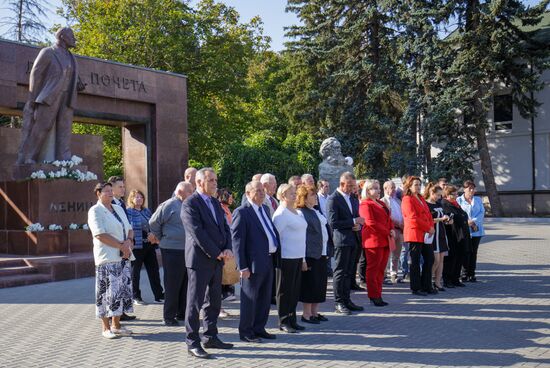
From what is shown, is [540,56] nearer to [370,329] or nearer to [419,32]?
[419,32]

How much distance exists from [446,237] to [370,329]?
3.77m

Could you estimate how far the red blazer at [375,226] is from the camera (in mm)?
8703

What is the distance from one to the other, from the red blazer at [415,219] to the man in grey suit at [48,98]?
802cm

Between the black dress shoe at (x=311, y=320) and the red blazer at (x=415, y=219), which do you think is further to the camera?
the red blazer at (x=415, y=219)

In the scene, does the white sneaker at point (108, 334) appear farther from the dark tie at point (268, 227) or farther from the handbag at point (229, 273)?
the dark tie at point (268, 227)

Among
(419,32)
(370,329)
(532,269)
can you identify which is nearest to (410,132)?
(419,32)

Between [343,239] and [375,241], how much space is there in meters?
0.59

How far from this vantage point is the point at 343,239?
8.36 metres

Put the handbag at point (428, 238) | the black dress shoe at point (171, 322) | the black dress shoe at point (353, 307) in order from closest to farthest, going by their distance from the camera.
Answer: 1. the black dress shoe at point (171, 322)
2. the black dress shoe at point (353, 307)
3. the handbag at point (428, 238)

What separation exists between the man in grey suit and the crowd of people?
5.34 m

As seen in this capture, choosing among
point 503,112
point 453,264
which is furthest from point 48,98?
point 503,112

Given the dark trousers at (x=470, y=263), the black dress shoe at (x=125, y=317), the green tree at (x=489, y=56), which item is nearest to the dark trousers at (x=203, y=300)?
the black dress shoe at (x=125, y=317)

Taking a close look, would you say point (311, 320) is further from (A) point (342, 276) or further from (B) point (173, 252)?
(B) point (173, 252)

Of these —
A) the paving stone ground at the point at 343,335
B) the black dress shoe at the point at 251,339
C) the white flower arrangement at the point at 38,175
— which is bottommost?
the paving stone ground at the point at 343,335
